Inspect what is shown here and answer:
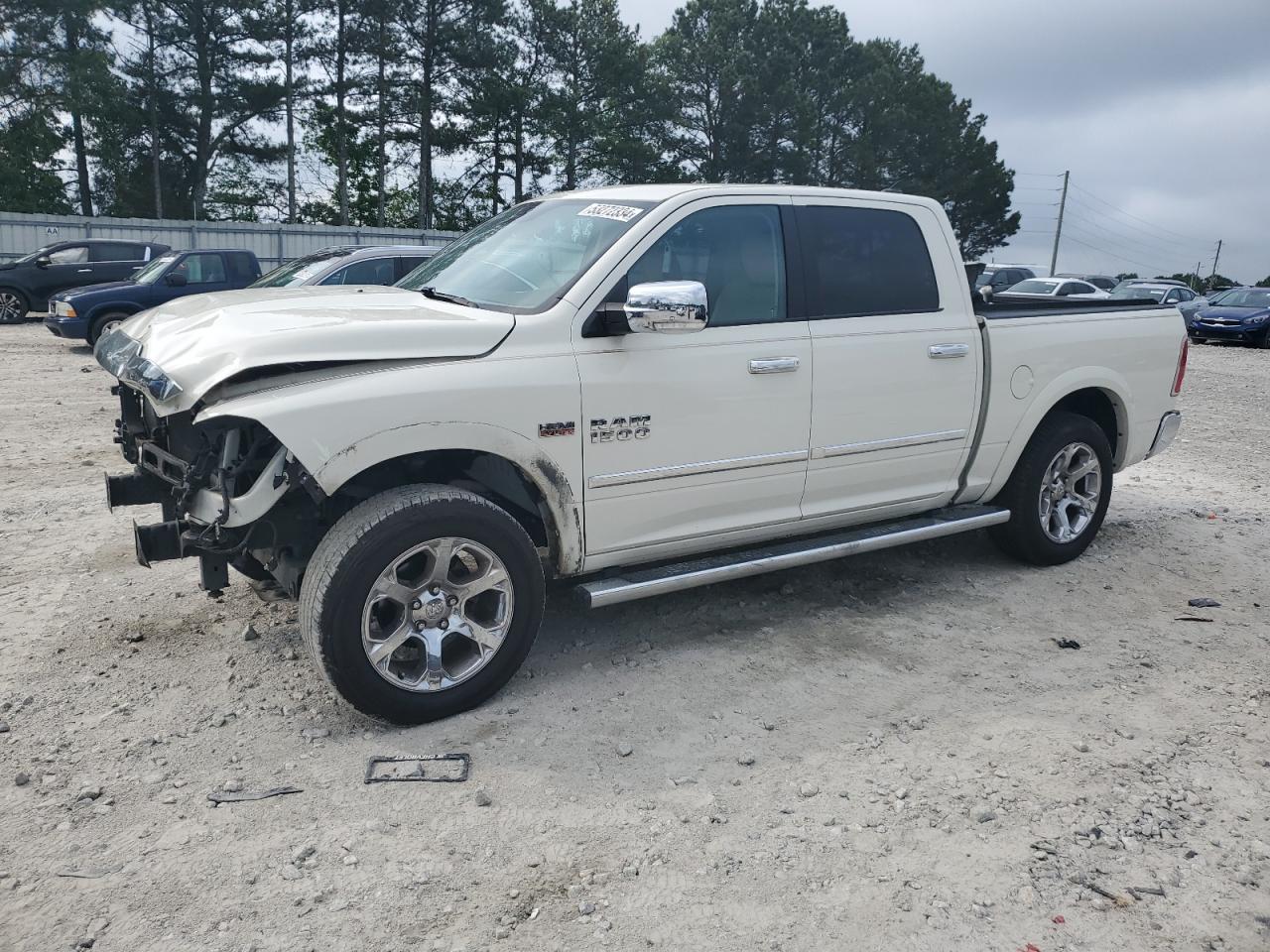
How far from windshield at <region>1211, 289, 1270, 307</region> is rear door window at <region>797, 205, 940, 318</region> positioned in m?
22.7

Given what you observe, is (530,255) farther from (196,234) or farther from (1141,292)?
(196,234)

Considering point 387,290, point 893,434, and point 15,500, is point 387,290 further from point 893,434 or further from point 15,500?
point 15,500

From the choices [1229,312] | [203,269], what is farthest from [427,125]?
[1229,312]

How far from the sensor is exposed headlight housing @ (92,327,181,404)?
3454 mm

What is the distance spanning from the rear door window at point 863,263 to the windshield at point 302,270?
7.72 meters

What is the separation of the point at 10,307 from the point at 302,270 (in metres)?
10.2

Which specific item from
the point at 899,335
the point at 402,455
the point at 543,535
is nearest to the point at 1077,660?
the point at 899,335

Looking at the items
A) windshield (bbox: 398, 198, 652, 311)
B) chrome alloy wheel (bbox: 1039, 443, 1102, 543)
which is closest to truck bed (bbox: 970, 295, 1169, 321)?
chrome alloy wheel (bbox: 1039, 443, 1102, 543)

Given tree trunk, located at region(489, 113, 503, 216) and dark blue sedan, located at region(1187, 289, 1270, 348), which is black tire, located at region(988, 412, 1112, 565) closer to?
dark blue sedan, located at region(1187, 289, 1270, 348)

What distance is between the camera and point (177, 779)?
11.0ft

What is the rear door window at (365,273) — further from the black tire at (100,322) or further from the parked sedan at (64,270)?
the parked sedan at (64,270)

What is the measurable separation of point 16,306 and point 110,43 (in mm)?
18680

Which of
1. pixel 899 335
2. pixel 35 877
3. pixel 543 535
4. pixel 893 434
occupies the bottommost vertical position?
pixel 35 877

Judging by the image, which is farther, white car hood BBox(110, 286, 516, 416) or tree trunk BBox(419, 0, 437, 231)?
tree trunk BBox(419, 0, 437, 231)
